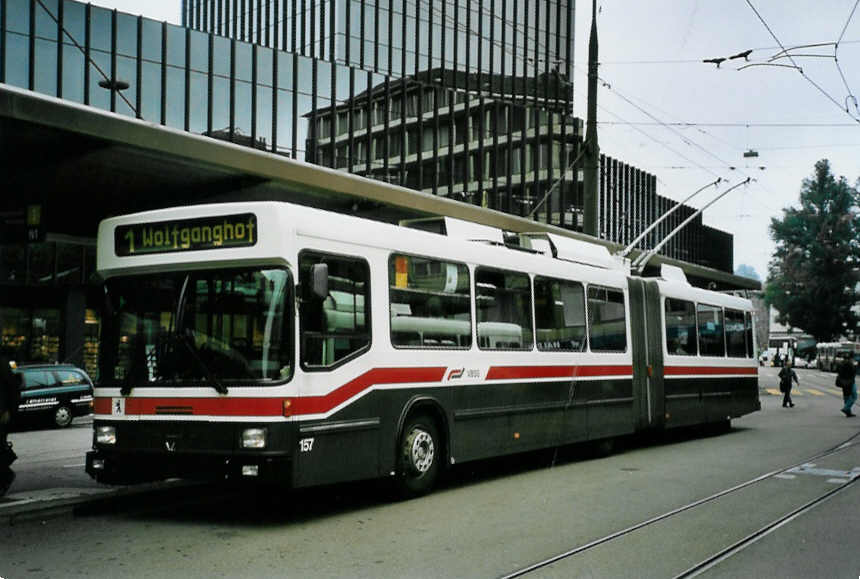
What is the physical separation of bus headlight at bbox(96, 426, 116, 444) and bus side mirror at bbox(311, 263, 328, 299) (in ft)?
7.89

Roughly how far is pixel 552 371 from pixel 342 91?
1470 inches

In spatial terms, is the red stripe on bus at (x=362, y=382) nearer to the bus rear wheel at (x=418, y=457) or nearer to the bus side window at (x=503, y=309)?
the bus rear wheel at (x=418, y=457)

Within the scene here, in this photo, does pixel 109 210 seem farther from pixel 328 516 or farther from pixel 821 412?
pixel 821 412

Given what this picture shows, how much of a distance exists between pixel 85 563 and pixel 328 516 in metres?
2.70

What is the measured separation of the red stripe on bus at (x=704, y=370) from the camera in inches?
689

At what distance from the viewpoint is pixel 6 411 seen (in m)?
10.3

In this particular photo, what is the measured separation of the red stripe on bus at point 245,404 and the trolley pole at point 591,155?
14161 millimetres

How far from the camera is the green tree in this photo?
86.2 m

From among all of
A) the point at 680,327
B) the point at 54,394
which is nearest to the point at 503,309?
the point at 680,327

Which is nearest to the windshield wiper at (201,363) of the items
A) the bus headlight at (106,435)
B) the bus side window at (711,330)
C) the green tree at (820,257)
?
the bus headlight at (106,435)

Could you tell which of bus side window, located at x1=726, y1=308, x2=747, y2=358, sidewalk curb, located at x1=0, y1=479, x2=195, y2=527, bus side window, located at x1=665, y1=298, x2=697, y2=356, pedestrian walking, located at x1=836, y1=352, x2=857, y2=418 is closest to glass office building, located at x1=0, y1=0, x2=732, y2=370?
pedestrian walking, located at x1=836, y1=352, x2=857, y2=418

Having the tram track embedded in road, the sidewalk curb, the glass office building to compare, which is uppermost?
the glass office building

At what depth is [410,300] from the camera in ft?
34.7

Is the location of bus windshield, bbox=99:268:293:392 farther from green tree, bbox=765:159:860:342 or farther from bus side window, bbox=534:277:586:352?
green tree, bbox=765:159:860:342
